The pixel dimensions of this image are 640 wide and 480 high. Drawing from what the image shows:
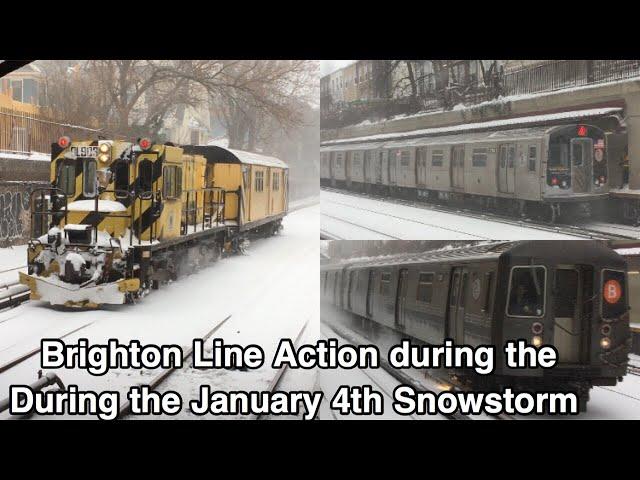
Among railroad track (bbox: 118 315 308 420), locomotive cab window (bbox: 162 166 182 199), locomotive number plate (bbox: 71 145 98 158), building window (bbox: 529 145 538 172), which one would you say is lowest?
railroad track (bbox: 118 315 308 420)

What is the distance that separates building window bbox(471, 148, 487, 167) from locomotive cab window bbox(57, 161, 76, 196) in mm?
4783

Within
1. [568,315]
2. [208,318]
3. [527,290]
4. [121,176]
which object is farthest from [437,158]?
[121,176]

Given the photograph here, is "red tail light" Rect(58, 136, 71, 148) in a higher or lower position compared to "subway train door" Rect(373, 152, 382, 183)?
higher

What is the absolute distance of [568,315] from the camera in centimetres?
632

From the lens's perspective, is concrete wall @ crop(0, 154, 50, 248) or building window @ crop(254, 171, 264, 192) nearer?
concrete wall @ crop(0, 154, 50, 248)

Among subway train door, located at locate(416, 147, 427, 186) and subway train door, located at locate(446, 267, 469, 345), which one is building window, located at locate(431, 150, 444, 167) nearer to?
subway train door, located at locate(416, 147, 427, 186)

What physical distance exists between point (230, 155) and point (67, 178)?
1.95 metres

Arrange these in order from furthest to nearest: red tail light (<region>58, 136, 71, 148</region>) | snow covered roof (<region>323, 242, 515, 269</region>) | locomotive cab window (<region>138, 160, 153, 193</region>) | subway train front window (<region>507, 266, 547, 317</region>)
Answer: locomotive cab window (<region>138, 160, 153, 193</region>)
red tail light (<region>58, 136, 71, 148</region>)
snow covered roof (<region>323, 242, 515, 269</region>)
subway train front window (<region>507, 266, 547, 317</region>)

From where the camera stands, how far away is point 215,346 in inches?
284

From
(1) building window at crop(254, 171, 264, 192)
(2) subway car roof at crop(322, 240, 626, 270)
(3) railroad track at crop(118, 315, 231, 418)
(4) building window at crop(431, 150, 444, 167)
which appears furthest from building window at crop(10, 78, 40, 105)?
(2) subway car roof at crop(322, 240, 626, 270)

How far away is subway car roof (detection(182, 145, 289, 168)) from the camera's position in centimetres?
964

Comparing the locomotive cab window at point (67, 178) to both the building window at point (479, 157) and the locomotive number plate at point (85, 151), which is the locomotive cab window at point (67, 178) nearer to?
the locomotive number plate at point (85, 151)

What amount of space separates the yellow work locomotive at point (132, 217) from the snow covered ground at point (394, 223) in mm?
2205

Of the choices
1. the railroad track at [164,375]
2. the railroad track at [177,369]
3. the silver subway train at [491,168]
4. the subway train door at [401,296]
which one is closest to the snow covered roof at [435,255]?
the subway train door at [401,296]
